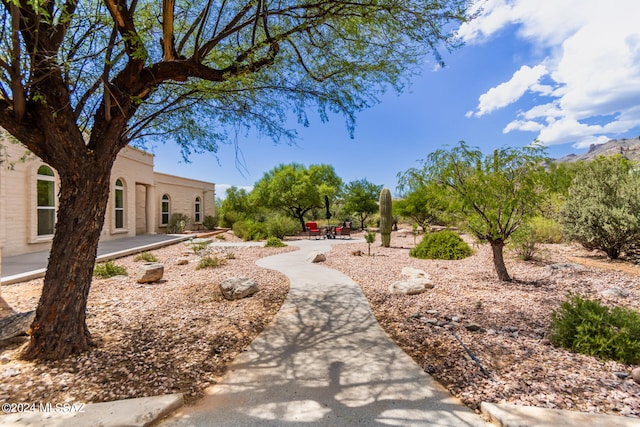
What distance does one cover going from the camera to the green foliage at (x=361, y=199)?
2358 cm

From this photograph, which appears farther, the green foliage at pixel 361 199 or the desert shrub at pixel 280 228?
the green foliage at pixel 361 199

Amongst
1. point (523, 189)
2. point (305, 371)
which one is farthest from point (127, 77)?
point (523, 189)

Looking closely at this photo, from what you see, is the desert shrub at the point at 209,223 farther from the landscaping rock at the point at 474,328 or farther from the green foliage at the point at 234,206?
the landscaping rock at the point at 474,328

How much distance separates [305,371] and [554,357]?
7.96 ft

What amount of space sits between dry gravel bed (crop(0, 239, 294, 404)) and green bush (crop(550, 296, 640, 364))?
Answer: 137 inches

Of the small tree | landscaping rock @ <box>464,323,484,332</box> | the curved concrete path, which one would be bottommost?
the curved concrete path

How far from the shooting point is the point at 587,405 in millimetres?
2053

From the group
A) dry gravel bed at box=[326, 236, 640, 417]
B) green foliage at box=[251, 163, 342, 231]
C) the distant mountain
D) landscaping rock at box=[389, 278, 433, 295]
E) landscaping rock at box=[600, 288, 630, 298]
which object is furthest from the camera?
the distant mountain

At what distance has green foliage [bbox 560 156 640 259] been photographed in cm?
689

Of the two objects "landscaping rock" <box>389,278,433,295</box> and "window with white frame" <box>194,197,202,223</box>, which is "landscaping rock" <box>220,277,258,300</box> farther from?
"window with white frame" <box>194,197,202,223</box>

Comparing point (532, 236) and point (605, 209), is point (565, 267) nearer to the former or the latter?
point (532, 236)

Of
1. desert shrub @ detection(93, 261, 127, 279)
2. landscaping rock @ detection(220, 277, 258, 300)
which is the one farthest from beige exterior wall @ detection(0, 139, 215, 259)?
landscaping rock @ detection(220, 277, 258, 300)

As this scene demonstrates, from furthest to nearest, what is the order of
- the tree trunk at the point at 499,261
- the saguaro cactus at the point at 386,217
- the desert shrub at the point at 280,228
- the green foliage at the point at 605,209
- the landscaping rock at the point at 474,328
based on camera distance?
the desert shrub at the point at 280,228 < the saguaro cactus at the point at 386,217 < the green foliage at the point at 605,209 < the tree trunk at the point at 499,261 < the landscaping rock at the point at 474,328

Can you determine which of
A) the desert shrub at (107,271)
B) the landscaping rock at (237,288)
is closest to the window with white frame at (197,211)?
the desert shrub at (107,271)
